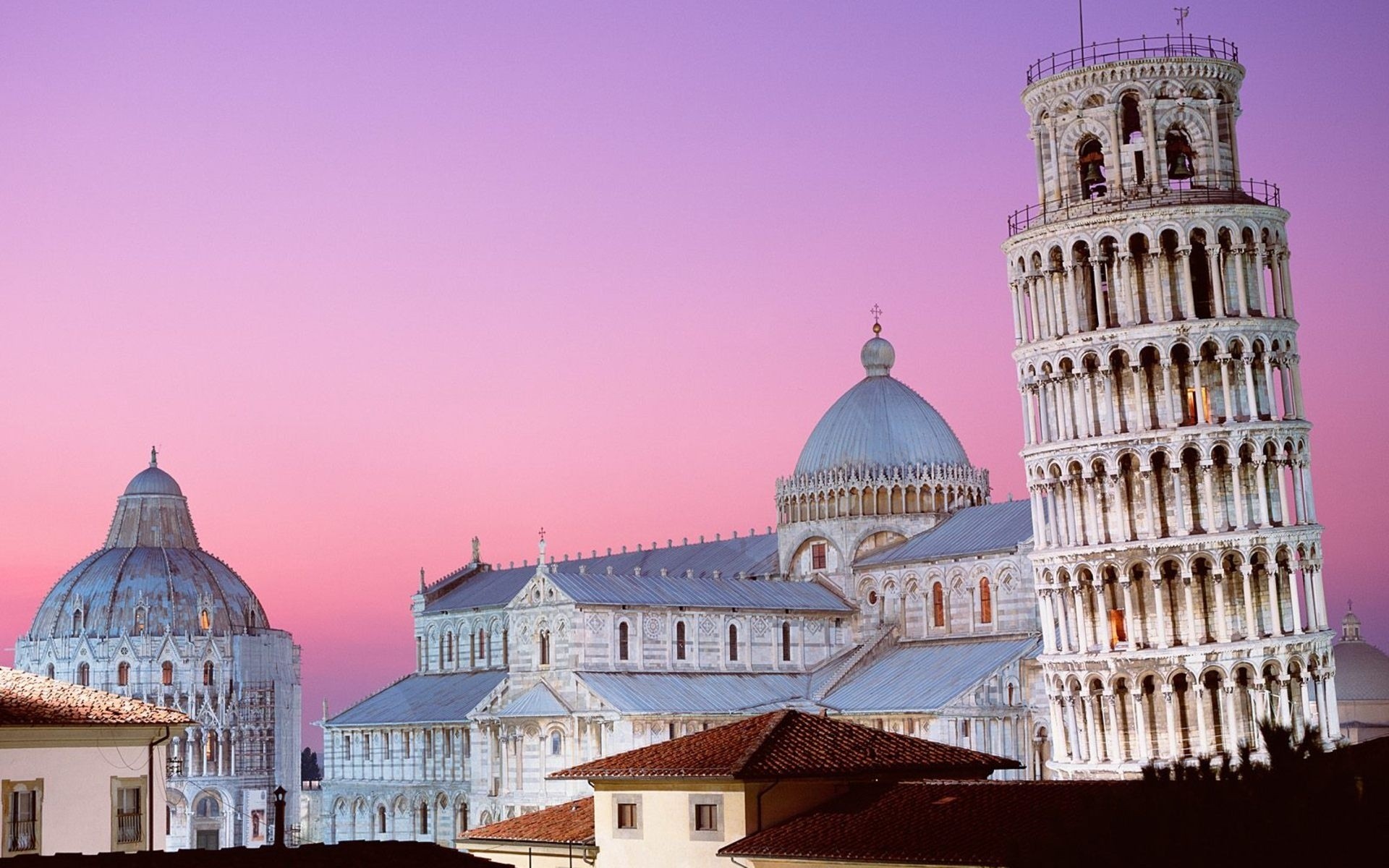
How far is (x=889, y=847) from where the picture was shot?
39375 millimetres

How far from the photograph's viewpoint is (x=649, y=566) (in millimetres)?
103375

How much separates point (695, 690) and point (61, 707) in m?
43.7

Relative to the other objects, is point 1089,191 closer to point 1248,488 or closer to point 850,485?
point 1248,488

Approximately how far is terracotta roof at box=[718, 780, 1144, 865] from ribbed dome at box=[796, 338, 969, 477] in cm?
4473

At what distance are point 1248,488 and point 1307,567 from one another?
3.05 metres

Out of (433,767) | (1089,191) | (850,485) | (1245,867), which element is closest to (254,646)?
(433,767)

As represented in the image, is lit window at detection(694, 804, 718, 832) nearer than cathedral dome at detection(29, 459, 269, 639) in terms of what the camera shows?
Yes

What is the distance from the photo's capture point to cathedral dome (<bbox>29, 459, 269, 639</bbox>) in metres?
142

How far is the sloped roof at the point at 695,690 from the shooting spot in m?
79.2

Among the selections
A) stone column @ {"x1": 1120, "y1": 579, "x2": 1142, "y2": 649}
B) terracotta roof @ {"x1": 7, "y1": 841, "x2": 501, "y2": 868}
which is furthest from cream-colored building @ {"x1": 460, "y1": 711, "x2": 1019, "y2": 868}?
stone column @ {"x1": 1120, "y1": 579, "x2": 1142, "y2": 649}

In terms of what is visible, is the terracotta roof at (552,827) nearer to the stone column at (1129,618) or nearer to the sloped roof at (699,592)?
the stone column at (1129,618)

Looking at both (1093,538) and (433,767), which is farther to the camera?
(433,767)

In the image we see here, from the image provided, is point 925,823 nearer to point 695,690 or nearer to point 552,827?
point 552,827

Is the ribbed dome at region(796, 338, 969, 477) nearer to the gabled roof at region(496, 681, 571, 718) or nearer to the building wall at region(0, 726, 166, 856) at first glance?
the gabled roof at region(496, 681, 571, 718)
